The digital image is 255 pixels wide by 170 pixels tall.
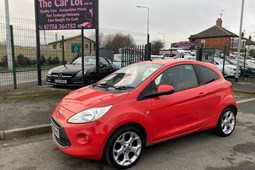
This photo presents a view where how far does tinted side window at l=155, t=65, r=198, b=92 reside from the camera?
3.91 m

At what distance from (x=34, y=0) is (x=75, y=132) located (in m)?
7.50

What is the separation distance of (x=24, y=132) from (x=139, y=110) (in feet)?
8.66

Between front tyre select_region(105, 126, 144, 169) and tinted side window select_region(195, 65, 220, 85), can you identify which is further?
tinted side window select_region(195, 65, 220, 85)

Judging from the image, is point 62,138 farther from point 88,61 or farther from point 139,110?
point 88,61

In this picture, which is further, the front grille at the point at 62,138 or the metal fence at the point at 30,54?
the metal fence at the point at 30,54

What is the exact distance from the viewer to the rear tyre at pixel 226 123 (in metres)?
4.63

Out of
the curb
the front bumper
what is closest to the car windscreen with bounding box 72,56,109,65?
the curb

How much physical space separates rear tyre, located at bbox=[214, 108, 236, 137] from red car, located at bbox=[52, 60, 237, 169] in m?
0.02

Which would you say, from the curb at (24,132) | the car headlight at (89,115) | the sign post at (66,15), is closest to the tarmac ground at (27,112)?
the curb at (24,132)

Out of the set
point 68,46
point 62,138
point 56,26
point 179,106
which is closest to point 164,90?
point 179,106

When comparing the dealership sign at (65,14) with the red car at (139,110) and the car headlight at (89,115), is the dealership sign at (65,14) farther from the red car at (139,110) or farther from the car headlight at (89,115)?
the car headlight at (89,115)

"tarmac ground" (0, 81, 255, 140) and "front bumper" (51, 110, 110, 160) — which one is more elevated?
"front bumper" (51, 110, 110, 160)

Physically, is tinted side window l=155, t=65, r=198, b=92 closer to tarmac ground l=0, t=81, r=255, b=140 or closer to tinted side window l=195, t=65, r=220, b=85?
tinted side window l=195, t=65, r=220, b=85

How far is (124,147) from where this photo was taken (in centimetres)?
335
